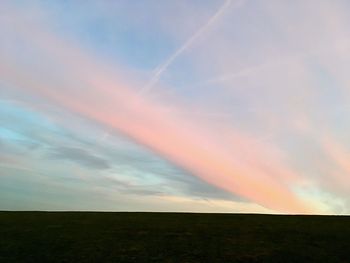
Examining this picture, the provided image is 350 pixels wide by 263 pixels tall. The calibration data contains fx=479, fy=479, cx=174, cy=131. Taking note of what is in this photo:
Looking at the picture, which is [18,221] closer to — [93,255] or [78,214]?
[78,214]

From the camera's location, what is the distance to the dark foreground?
1276 inches

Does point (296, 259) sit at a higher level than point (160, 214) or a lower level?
lower

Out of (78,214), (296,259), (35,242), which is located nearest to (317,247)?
(296,259)

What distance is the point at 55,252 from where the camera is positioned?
1347 inches

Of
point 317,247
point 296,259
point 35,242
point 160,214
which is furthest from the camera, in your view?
point 160,214

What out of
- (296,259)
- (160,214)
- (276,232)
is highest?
(160,214)

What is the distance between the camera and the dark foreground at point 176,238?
106 feet

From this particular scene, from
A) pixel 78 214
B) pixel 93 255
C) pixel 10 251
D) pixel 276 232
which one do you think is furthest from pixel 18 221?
pixel 276 232

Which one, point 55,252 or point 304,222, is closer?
point 55,252

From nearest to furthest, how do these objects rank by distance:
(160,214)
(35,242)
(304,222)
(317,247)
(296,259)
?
1. (296,259)
2. (317,247)
3. (35,242)
4. (304,222)
5. (160,214)

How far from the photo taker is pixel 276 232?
3875cm

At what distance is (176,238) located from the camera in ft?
120

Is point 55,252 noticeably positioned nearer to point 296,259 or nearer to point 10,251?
Answer: point 10,251

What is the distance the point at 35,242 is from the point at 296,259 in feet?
64.3
